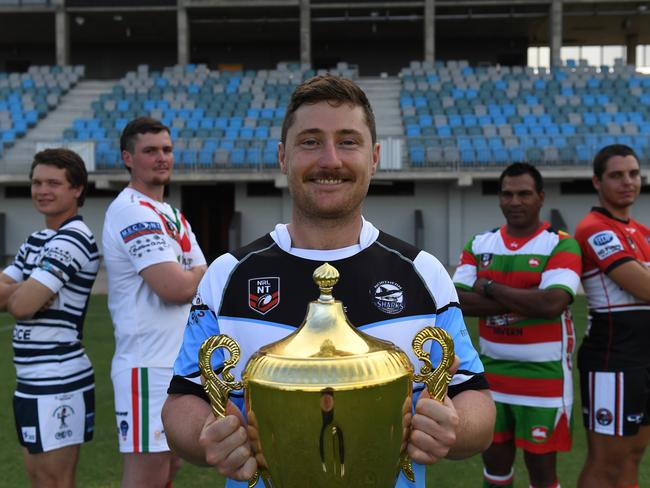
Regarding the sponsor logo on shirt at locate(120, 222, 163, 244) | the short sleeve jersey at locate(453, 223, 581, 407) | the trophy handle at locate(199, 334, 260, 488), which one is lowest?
the short sleeve jersey at locate(453, 223, 581, 407)

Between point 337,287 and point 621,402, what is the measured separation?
2.05 meters

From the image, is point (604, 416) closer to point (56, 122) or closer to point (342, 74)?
point (342, 74)

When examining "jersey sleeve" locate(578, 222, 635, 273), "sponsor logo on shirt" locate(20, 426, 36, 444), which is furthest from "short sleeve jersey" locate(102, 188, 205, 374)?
"jersey sleeve" locate(578, 222, 635, 273)

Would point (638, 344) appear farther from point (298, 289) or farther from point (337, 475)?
point (337, 475)

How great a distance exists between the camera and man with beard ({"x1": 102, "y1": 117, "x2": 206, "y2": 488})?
2736 millimetres

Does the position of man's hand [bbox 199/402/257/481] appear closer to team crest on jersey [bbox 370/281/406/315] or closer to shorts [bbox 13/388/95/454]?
team crest on jersey [bbox 370/281/406/315]

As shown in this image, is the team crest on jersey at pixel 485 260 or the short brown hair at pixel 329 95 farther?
the team crest on jersey at pixel 485 260

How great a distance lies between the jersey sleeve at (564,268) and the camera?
3096mm

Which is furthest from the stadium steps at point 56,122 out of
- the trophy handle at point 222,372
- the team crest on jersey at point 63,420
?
the trophy handle at point 222,372

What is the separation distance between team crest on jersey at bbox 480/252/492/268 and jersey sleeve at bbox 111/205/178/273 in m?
1.61

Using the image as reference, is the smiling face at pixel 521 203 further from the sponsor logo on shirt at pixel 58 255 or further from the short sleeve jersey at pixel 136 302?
the sponsor logo on shirt at pixel 58 255

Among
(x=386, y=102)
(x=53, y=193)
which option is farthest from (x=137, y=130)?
(x=386, y=102)

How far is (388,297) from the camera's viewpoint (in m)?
1.60

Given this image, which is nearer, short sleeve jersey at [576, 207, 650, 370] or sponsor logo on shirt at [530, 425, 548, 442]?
short sleeve jersey at [576, 207, 650, 370]
